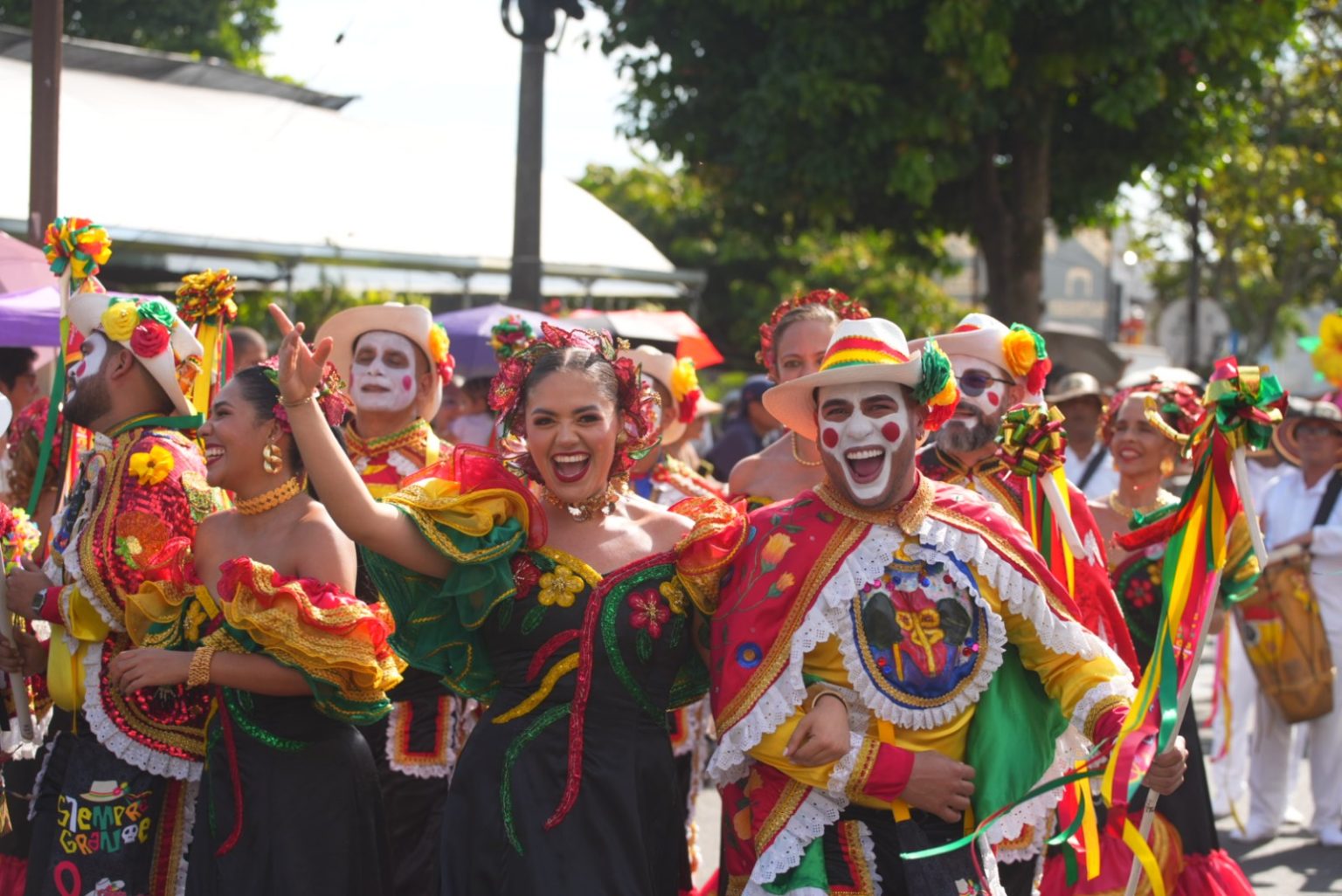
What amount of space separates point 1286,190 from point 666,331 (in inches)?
700

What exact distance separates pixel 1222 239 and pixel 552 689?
25.8 m

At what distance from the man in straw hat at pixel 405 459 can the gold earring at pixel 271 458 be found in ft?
4.39

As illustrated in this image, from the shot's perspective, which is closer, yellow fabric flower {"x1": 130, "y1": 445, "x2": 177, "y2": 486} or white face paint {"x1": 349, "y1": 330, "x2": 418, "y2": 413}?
yellow fabric flower {"x1": 130, "y1": 445, "x2": 177, "y2": 486}

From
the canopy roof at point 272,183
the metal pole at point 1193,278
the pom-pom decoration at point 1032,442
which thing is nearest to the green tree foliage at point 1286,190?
the metal pole at point 1193,278

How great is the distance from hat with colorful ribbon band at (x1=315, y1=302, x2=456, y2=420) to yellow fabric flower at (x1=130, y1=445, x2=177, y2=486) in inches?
71.1

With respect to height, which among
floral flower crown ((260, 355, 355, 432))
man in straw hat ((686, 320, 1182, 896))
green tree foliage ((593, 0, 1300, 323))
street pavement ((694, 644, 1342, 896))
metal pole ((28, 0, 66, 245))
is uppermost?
green tree foliage ((593, 0, 1300, 323))

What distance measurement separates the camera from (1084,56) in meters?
13.7

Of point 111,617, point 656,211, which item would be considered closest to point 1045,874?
point 111,617

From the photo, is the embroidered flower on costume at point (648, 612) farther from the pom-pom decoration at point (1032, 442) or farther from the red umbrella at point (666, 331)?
the red umbrella at point (666, 331)

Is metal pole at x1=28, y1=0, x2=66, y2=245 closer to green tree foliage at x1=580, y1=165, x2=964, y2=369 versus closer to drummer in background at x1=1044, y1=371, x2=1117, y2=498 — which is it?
drummer in background at x1=1044, y1=371, x2=1117, y2=498

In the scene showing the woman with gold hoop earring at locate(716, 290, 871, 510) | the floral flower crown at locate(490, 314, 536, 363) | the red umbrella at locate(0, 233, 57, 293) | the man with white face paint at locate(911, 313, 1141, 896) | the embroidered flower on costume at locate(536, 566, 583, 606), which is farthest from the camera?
the floral flower crown at locate(490, 314, 536, 363)

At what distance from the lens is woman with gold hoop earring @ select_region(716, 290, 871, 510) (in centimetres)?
619

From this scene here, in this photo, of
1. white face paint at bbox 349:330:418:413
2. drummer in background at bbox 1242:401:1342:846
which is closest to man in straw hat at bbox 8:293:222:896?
white face paint at bbox 349:330:418:413

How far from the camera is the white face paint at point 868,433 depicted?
4117 mm
